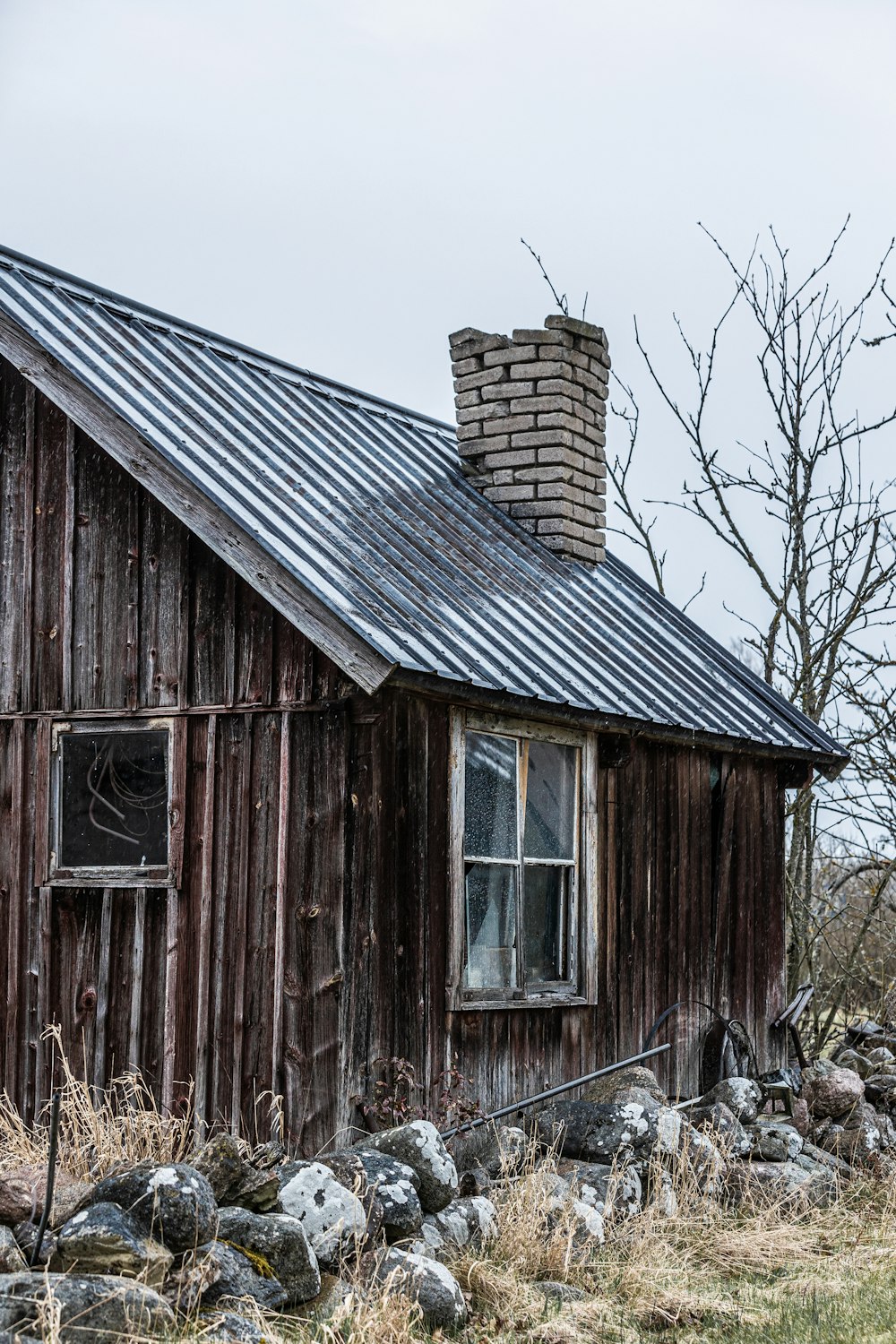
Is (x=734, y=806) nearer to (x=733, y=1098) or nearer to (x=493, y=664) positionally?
(x=733, y=1098)

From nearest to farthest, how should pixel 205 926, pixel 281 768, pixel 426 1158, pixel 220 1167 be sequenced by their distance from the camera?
pixel 220 1167 → pixel 426 1158 → pixel 281 768 → pixel 205 926

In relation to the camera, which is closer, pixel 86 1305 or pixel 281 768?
pixel 86 1305

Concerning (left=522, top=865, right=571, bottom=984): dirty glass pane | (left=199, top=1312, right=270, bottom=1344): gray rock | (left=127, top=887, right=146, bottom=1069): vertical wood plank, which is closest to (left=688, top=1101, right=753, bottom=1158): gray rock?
(left=522, top=865, right=571, bottom=984): dirty glass pane

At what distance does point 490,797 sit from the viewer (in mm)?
10047

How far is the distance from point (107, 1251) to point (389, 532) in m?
5.86

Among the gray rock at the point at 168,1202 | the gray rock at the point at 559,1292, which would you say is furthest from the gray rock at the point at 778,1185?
the gray rock at the point at 168,1202

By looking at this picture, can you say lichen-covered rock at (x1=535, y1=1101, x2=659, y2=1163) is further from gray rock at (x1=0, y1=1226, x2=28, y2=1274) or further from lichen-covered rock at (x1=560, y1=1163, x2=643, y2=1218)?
gray rock at (x1=0, y1=1226, x2=28, y2=1274)

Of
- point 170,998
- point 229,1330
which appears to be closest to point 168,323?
point 170,998

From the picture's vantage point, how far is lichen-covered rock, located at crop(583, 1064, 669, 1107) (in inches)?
408

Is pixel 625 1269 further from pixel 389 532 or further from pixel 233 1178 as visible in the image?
pixel 389 532

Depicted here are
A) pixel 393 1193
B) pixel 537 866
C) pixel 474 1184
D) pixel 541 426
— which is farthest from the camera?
pixel 541 426

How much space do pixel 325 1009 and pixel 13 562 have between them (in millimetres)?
3563

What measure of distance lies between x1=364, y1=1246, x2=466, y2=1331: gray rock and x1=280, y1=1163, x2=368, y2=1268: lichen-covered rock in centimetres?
14

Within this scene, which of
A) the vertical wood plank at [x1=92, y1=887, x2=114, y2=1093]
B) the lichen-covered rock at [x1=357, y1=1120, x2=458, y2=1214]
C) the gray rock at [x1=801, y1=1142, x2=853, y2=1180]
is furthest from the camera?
the gray rock at [x1=801, y1=1142, x2=853, y2=1180]
